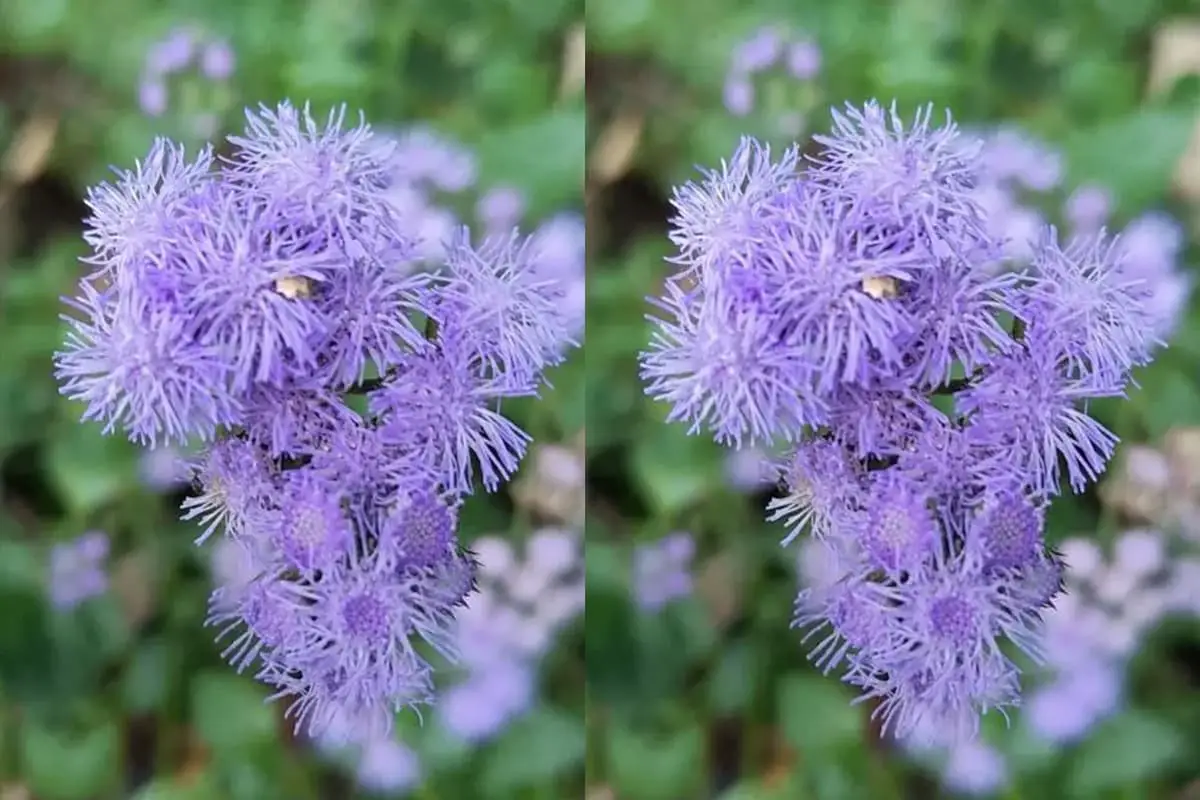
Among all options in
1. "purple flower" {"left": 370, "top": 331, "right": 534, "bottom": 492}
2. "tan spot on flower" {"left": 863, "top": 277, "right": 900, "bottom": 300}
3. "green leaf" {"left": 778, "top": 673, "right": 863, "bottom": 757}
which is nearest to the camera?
"tan spot on flower" {"left": 863, "top": 277, "right": 900, "bottom": 300}

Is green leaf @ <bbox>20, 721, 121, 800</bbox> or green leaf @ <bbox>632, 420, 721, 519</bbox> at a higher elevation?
green leaf @ <bbox>632, 420, 721, 519</bbox>

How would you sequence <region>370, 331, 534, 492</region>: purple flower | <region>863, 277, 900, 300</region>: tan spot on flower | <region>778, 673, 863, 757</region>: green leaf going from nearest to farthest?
<region>863, 277, 900, 300</region>: tan spot on flower < <region>370, 331, 534, 492</region>: purple flower < <region>778, 673, 863, 757</region>: green leaf

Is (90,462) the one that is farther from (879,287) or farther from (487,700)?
(879,287)

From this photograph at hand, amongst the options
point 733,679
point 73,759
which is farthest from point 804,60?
point 73,759

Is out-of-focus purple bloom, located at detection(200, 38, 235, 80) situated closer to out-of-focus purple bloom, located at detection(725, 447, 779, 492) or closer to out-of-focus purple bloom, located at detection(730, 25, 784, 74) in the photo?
out-of-focus purple bloom, located at detection(730, 25, 784, 74)

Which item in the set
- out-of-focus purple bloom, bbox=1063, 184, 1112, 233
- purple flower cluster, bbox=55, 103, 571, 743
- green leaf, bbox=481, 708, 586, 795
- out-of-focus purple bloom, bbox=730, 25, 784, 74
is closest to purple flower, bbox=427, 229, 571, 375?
purple flower cluster, bbox=55, 103, 571, 743

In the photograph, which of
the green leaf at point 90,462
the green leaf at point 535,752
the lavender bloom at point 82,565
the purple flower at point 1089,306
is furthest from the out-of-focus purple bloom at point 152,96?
the purple flower at point 1089,306

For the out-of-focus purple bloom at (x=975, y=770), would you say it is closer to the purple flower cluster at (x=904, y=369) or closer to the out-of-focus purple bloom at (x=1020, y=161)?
the purple flower cluster at (x=904, y=369)
